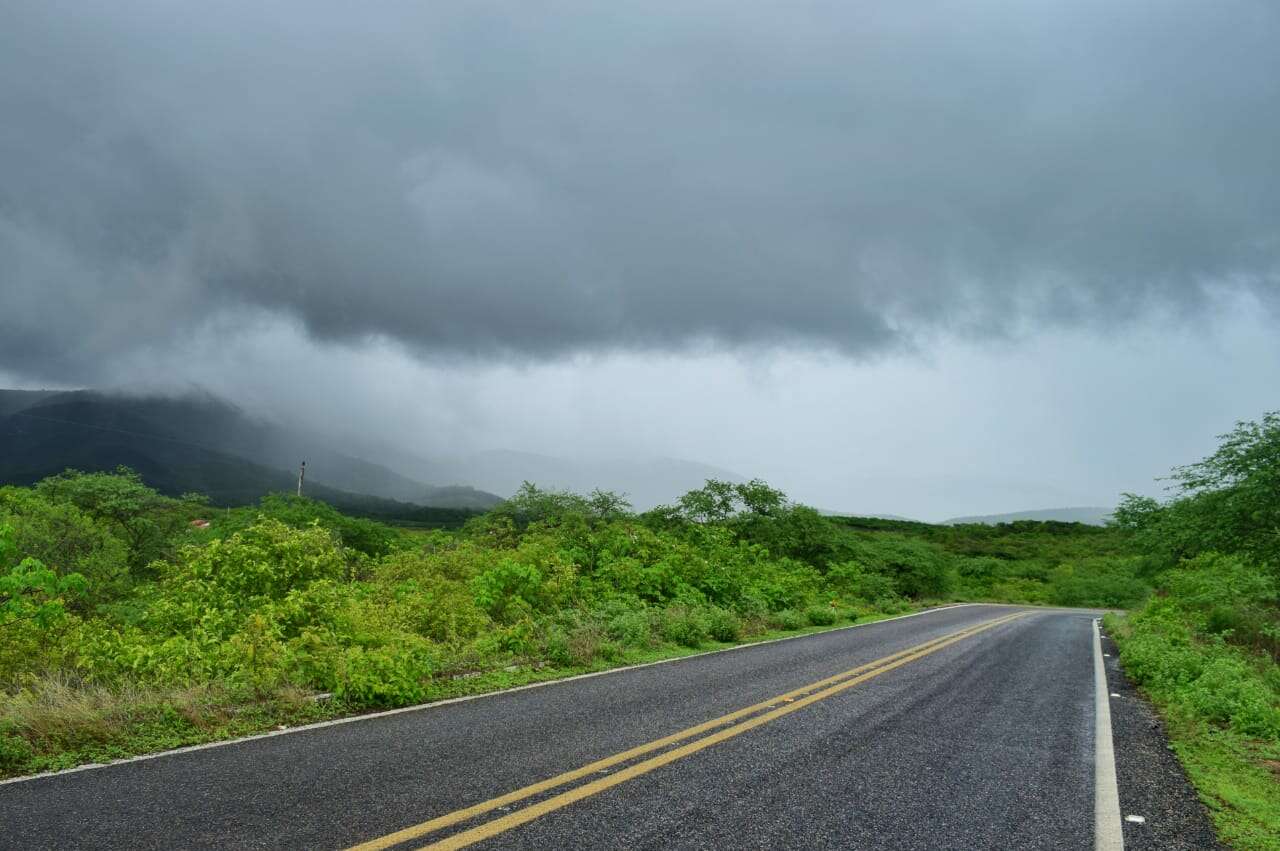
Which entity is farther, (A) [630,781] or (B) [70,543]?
(B) [70,543]

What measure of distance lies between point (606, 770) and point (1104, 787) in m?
4.20

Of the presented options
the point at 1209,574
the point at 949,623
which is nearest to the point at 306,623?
the point at 949,623

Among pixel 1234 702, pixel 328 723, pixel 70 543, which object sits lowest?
pixel 70 543

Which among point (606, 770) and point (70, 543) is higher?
point (606, 770)

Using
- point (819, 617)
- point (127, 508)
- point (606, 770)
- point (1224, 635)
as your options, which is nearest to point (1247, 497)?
point (1224, 635)

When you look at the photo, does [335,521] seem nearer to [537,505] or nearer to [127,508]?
[127,508]

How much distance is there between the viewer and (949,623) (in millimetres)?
22891

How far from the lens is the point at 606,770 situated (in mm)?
5637

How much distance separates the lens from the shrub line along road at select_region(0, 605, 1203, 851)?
4.44 metres

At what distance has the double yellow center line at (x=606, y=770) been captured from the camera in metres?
4.26

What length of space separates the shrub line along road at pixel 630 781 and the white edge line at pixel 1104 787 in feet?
0.08

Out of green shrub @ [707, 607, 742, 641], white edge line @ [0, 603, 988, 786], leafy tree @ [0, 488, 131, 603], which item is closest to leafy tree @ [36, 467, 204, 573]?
leafy tree @ [0, 488, 131, 603]

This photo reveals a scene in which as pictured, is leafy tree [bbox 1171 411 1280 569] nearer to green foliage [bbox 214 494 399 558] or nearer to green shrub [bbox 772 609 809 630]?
green shrub [bbox 772 609 809 630]

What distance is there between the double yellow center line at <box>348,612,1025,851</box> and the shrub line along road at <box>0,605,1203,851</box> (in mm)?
20
